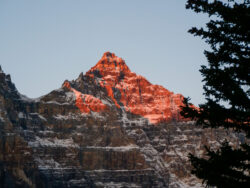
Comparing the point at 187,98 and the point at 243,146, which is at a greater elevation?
the point at 187,98

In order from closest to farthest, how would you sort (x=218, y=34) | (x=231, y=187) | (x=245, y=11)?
(x=231, y=187), (x=245, y=11), (x=218, y=34)

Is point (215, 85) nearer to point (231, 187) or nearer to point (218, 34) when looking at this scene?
point (218, 34)

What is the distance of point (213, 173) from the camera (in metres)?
16.2

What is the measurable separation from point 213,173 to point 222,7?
5.54 meters

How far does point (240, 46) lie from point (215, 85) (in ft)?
4.99

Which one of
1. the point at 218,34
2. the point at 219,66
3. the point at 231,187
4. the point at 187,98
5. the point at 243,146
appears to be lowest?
the point at 231,187

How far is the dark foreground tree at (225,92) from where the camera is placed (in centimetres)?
1620

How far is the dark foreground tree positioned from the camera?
1620 centimetres

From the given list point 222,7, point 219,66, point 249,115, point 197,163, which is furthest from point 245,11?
point 197,163

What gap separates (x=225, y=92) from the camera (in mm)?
17406

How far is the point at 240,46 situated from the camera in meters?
17.4

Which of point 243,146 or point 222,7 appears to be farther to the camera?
point 222,7

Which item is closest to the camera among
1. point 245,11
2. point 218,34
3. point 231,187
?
point 231,187

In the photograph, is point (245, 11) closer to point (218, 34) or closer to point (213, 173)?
point (218, 34)
